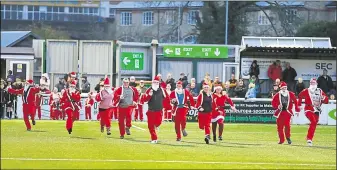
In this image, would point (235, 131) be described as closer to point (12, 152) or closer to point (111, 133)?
point (111, 133)

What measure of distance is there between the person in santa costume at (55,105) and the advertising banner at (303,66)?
11007 millimetres

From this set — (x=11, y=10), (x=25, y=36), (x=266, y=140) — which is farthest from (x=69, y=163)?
(x=11, y=10)

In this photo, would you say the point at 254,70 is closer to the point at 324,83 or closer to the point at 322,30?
the point at 324,83

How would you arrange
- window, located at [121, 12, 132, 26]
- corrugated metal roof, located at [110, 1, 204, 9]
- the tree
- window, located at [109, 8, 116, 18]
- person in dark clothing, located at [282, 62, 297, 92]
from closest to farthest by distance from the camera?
1. person in dark clothing, located at [282, 62, 297, 92]
2. the tree
3. corrugated metal roof, located at [110, 1, 204, 9]
4. window, located at [121, 12, 132, 26]
5. window, located at [109, 8, 116, 18]

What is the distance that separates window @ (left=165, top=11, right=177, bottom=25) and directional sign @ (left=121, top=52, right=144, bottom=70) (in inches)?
810

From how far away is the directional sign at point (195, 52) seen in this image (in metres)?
49.7

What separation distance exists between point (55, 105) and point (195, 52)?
9647mm

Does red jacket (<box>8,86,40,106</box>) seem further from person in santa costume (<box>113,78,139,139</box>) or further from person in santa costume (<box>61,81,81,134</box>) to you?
person in santa costume (<box>113,78,139,139</box>)

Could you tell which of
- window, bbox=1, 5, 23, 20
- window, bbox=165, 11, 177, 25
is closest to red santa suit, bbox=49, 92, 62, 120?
window, bbox=165, 11, 177, 25

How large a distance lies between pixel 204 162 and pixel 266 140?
386 inches

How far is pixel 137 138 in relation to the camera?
Answer: 3028 centimetres

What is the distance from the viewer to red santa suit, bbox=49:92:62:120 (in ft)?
141

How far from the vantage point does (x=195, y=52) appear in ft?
164

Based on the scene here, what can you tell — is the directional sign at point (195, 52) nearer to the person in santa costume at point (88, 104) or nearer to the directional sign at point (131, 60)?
the directional sign at point (131, 60)
